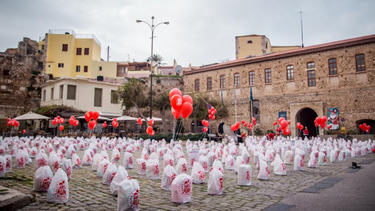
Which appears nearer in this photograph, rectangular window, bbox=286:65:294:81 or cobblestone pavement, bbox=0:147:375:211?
cobblestone pavement, bbox=0:147:375:211

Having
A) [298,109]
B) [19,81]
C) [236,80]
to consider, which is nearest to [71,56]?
[19,81]

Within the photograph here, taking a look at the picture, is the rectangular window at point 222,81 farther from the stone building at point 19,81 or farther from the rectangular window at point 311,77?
the stone building at point 19,81

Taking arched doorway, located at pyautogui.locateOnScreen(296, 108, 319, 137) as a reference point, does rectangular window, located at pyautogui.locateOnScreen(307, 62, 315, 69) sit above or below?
above

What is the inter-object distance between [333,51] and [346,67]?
6.65ft

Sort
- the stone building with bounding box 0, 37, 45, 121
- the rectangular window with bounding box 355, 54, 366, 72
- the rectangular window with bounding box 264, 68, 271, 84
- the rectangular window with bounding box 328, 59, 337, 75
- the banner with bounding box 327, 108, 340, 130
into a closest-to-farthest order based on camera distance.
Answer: the rectangular window with bounding box 355, 54, 366, 72
the banner with bounding box 327, 108, 340, 130
the rectangular window with bounding box 328, 59, 337, 75
the rectangular window with bounding box 264, 68, 271, 84
the stone building with bounding box 0, 37, 45, 121

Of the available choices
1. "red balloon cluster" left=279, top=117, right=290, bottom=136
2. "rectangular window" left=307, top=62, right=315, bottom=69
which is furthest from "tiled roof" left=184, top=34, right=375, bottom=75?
"red balloon cluster" left=279, top=117, right=290, bottom=136

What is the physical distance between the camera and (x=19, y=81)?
3672cm

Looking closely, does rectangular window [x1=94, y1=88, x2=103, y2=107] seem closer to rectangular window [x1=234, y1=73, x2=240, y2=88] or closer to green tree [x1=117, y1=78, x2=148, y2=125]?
green tree [x1=117, y1=78, x2=148, y2=125]

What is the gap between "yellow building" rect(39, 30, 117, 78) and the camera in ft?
123

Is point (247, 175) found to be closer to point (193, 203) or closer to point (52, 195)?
point (193, 203)

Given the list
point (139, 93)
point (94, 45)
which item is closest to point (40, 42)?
point (94, 45)

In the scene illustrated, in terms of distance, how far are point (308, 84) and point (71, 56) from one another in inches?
1268

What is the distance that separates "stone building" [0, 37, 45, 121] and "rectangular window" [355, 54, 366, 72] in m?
40.0

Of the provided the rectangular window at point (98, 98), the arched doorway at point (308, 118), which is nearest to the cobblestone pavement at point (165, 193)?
the arched doorway at point (308, 118)
